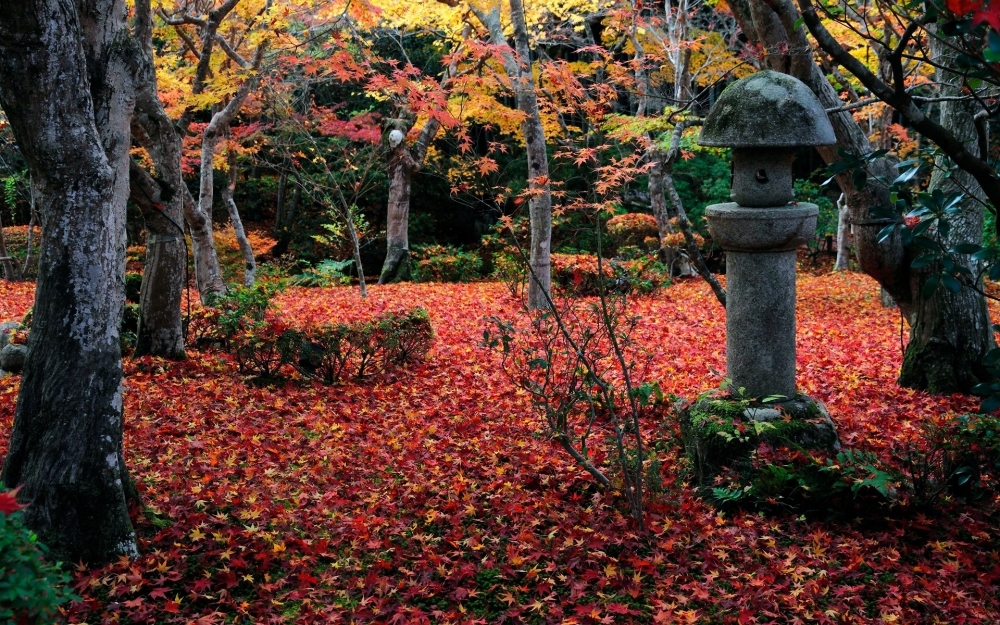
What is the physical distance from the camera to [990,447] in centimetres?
446

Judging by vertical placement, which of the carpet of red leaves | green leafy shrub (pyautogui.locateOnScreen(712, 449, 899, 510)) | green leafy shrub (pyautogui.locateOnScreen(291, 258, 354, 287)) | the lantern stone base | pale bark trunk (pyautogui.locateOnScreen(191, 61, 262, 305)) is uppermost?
pale bark trunk (pyautogui.locateOnScreen(191, 61, 262, 305))

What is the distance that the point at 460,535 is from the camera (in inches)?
175

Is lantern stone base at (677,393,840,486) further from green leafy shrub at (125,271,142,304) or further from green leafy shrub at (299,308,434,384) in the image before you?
green leafy shrub at (125,271,142,304)

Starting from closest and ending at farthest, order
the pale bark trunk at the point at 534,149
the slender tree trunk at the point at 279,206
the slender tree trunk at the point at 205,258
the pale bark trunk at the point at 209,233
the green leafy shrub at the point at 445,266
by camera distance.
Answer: the slender tree trunk at the point at 205,258
the pale bark trunk at the point at 534,149
the pale bark trunk at the point at 209,233
the green leafy shrub at the point at 445,266
the slender tree trunk at the point at 279,206

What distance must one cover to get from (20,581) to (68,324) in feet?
6.59

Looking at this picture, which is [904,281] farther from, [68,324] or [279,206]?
[279,206]

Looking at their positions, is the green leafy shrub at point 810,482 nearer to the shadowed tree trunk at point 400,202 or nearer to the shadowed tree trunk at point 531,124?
the shadowed tree trunk at point 531,124

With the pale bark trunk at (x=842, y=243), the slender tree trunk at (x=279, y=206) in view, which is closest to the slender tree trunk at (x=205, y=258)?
the slender tree trunk at (x=279, y=206)

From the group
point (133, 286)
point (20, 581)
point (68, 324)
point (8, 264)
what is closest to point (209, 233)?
point (133, 286)

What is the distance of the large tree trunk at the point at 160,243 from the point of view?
7.92 meters

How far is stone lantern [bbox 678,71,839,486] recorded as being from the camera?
4.69 metres

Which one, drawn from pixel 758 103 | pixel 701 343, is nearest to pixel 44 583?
pixel 758 103

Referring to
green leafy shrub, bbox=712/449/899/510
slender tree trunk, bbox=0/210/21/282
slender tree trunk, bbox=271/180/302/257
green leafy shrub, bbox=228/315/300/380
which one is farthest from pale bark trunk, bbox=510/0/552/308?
slender tree trunk, bbox=0/210/21/282

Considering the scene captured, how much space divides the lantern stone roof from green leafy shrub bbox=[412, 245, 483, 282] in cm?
1267
